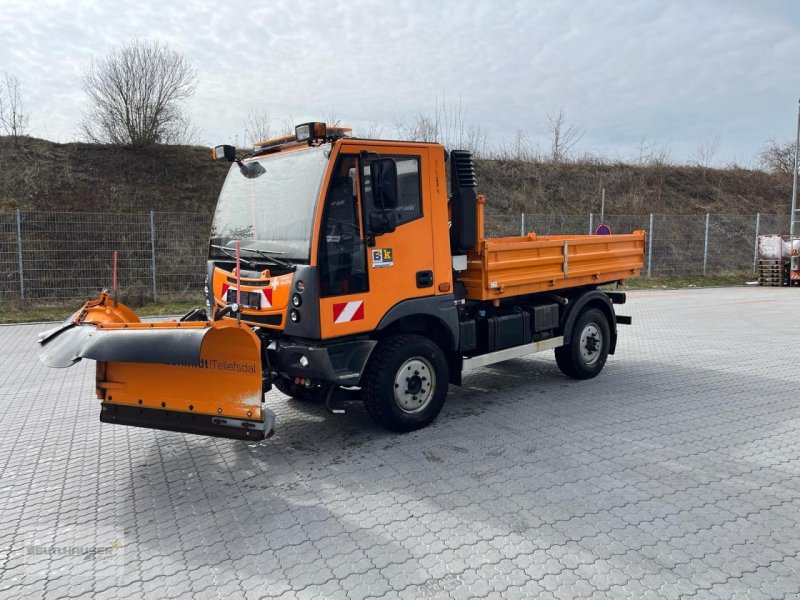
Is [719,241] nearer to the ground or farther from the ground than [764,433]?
farther from the ground

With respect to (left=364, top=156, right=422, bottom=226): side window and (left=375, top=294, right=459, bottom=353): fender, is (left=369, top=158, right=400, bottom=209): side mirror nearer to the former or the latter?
(left=364, top=156, right=422, bottom=226): side window

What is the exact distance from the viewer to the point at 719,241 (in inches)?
942

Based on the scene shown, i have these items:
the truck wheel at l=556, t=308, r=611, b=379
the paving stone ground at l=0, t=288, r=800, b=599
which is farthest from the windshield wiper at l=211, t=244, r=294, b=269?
the truck wheel at l=556, t=308, r=611, b=379

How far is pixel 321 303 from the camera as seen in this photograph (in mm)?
4469

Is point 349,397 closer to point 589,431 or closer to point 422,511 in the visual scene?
point 422,511

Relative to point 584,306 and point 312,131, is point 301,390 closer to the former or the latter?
Answer: point 312,131

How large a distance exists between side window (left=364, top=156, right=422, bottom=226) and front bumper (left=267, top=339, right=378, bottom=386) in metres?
1.12

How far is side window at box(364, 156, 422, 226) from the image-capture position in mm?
4938

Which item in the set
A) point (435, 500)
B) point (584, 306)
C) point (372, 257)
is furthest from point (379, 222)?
point (584, 306)

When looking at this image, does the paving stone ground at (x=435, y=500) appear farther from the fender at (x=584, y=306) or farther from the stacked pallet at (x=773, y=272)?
the stacked pallet at (x=773, y=272)

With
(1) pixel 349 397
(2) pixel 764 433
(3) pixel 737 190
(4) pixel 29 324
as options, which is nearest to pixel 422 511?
(1) pixel 349 397

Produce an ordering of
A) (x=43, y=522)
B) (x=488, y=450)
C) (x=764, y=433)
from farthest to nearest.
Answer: (x=764, y=433)
(x=488, y=450)
(x=43, y=522)

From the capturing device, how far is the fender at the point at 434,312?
194 inches

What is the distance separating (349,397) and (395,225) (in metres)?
1.49
